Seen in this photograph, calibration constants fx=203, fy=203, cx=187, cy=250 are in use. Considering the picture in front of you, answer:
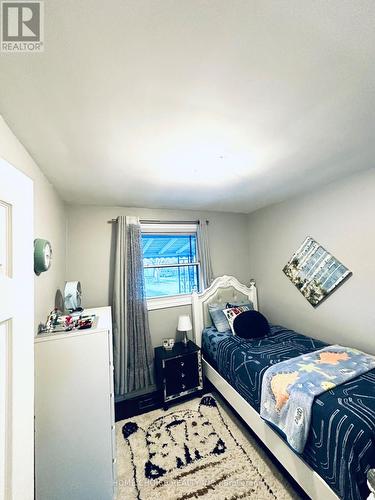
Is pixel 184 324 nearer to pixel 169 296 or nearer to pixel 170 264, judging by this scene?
pixel 169 296

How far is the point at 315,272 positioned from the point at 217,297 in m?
1.37

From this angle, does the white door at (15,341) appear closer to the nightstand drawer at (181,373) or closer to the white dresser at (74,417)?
the white dresser at (74,417)

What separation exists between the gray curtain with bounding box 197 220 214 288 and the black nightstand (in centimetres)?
98

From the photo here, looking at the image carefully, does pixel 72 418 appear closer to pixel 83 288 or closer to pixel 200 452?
pixel 200 452

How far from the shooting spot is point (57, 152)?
56.9 inches

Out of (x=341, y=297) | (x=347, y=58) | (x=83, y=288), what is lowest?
(x=341, y=297)

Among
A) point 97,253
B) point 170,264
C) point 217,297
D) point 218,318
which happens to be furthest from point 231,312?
point 97,253

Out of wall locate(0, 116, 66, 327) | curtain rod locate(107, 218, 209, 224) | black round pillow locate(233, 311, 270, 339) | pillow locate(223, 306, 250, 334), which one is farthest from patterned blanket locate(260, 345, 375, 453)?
curtain rod locate(107, 218, 209, 224)

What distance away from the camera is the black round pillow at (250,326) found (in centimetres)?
255

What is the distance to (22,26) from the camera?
68 centimetres


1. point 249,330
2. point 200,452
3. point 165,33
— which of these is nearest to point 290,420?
point 200,452

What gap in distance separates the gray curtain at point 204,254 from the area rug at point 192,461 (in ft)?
5.32

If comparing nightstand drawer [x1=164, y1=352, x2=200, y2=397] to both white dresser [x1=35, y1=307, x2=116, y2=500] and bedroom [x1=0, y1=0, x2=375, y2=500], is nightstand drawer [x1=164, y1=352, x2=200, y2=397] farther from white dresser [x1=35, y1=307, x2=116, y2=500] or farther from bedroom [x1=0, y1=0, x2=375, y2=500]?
white dresser [x1=35, y1=307, x2=116, y2=500]

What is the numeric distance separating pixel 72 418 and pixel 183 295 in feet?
6.29
